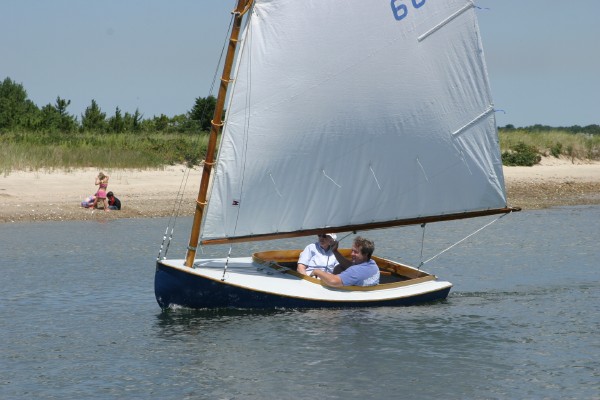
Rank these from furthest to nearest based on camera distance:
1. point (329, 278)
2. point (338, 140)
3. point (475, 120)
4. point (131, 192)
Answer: point (131, 192) < point (475, 120) < point (338, 140) < point (329, 278)

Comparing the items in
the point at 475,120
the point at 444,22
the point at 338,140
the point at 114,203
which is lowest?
the point at 114,203

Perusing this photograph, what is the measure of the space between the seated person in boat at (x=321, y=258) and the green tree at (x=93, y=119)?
3558 cm

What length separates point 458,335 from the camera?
16625 millimetres

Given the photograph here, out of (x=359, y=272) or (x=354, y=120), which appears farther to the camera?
(x=354, y=120)

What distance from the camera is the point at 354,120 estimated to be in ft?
58.3

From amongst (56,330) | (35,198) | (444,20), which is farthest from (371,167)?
(35,198)

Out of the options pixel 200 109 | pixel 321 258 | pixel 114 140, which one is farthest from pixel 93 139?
pixel 321 258

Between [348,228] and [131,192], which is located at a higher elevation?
[348,228]

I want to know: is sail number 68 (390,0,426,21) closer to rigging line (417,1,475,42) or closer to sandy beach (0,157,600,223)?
rigging line (417,1,475,42)

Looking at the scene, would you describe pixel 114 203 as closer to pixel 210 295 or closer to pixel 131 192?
pixel 131 192

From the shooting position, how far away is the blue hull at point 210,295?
55.8 ft

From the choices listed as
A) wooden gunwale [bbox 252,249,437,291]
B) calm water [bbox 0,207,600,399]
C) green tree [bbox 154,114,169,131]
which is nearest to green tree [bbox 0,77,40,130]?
green tree [bbox 154,114,169,131]

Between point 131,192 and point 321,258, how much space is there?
66.6 ft

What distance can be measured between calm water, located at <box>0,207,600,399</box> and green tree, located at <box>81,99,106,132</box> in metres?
28.8
